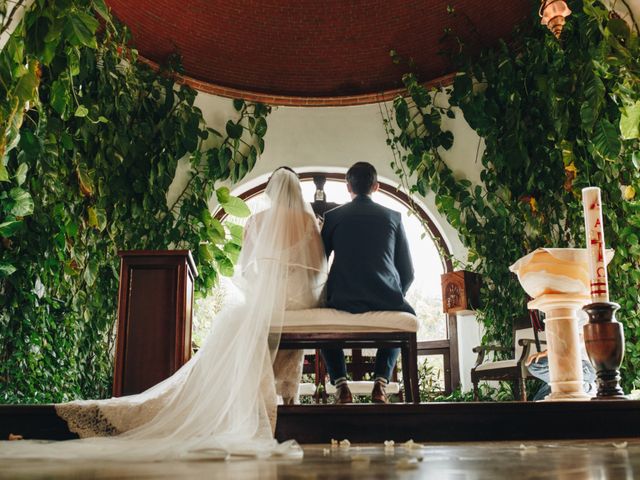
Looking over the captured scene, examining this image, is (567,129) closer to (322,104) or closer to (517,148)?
(517,148)

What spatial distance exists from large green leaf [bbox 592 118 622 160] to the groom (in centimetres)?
190

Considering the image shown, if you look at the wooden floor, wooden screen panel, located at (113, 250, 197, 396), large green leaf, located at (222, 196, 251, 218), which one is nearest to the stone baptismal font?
the wooden floor

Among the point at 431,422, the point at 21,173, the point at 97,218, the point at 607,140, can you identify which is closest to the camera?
the point at 431,422

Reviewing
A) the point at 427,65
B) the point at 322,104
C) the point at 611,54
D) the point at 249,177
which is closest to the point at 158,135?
the point at 249,177

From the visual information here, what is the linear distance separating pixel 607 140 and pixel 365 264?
233cm

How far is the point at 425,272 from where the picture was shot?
813 cm

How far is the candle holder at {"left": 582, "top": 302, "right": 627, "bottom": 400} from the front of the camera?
332cm

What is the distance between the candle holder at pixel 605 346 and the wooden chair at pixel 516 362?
241cm

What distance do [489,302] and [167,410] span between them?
457cm

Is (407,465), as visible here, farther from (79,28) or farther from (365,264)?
(79,28)

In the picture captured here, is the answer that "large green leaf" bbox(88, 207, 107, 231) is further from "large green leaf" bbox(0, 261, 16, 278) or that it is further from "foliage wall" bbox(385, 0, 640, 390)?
"foliage wall" bbox(385, 0, 640, 390)

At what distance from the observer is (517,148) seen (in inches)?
265

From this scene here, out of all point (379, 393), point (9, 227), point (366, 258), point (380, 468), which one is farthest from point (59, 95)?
point (380, 468)

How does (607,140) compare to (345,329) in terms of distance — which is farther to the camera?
(607,140)
